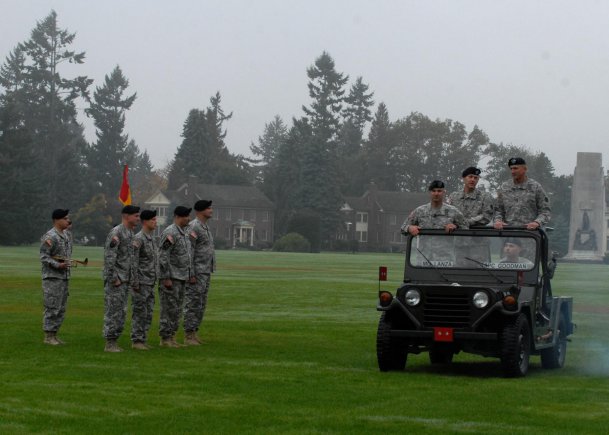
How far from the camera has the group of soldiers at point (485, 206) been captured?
53.0ft

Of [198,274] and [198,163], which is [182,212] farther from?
[198,163]

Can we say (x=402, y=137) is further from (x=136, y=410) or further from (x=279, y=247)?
(x=136, y=410)

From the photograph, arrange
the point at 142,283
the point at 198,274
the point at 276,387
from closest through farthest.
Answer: the point at 276,387 < the point at 142,283 < the point at 198,274

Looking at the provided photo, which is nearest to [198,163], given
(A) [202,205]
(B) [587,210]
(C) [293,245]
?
(C) [293,245]

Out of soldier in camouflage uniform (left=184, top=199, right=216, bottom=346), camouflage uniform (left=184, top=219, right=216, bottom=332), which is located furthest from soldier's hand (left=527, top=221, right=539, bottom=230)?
camouflage uniform (left=184, top=219, right=216, bottom=332)

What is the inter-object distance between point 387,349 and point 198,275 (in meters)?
4.64

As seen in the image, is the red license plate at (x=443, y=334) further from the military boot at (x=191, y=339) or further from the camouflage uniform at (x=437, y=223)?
the military boot at (x=191, y=339)

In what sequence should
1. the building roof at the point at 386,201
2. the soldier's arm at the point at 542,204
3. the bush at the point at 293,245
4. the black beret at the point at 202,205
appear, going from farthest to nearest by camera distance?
1. the building roof at the point at 386,201
2. the bush at the point at 293,245
3. the black beret at the point at 202,205
4. the soldier's arm at the point at 542,204

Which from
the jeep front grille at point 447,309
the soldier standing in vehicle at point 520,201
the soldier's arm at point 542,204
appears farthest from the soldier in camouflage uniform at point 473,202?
the jeep front grille at point 447,309

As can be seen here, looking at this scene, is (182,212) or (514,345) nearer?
(514,345)

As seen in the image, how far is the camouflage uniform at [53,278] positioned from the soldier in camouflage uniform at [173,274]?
1.40m

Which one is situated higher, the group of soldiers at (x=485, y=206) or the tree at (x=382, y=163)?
the tree at (x=382, y=163)

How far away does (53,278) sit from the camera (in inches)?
721

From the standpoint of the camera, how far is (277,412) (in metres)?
11.6
